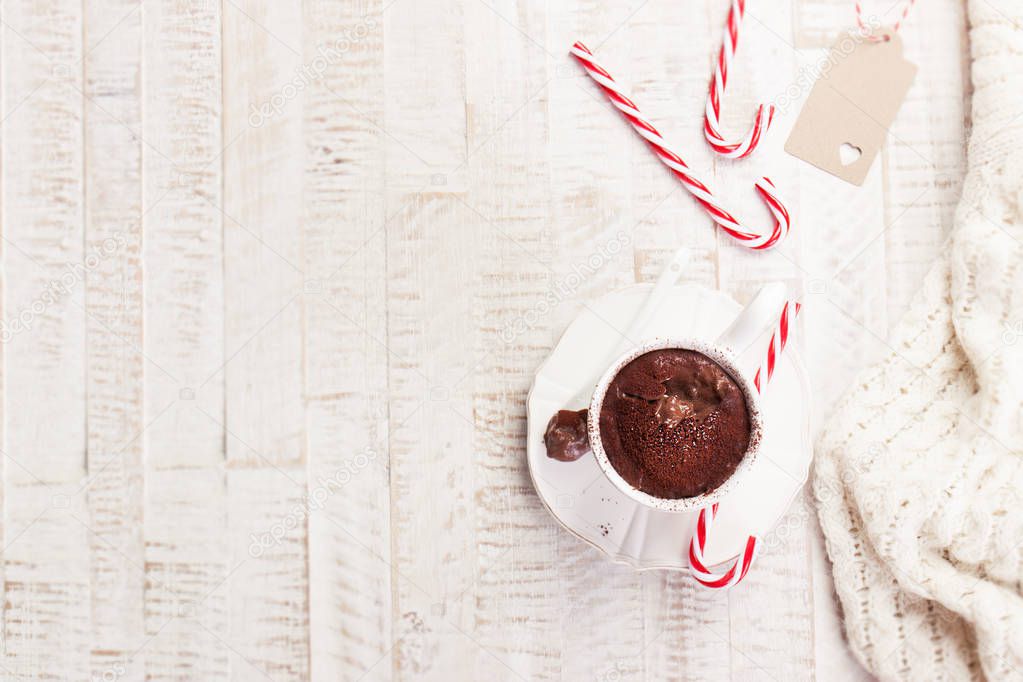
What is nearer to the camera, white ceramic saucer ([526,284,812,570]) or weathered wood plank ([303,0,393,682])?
white ceramic saucer ([526,284,812,570])

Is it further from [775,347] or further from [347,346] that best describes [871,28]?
[347,346]

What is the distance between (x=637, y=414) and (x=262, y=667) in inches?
27.6

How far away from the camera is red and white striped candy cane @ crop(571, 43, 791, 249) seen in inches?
50.4

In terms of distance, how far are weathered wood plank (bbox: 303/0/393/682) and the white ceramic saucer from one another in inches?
10.6

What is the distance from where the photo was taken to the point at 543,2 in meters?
1.32

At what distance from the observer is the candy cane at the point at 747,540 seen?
3.54 ft

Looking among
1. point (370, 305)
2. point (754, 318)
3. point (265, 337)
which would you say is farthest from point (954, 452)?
point (265, 337)

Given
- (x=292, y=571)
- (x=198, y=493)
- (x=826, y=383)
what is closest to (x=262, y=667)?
(x=292, y=571)

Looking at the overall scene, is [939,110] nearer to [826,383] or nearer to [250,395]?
[826,383]

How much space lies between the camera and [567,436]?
1125mm

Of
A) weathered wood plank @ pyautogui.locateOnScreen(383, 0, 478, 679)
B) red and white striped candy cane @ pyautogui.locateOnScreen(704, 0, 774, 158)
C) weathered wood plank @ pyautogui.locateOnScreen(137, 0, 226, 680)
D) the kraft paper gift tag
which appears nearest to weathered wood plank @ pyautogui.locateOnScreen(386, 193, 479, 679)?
weathered wood plank @ pyautogui.locateOnScreen(383, 0, 478, 679)

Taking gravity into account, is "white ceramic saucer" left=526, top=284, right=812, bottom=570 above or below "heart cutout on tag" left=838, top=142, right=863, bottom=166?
Result: below

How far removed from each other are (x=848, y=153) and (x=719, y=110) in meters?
0.21

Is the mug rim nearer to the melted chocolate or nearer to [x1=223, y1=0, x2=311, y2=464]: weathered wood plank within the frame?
the melted chocolate
